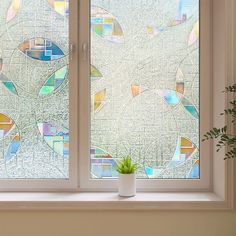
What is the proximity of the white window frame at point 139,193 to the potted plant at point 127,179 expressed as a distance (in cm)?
5

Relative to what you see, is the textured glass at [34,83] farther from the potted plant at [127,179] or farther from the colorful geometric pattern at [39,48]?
the potted plant at [127,179]

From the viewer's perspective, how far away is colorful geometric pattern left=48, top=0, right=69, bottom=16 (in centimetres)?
225

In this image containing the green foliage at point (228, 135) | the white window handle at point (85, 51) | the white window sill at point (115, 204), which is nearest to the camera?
the green foliage at point (228, 135)

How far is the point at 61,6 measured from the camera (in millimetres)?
2252

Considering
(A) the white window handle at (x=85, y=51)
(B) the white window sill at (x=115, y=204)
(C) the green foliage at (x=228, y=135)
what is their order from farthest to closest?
(A) the white window handle at (x=85, y=51), (B) the white window sill at (x=115, y=204), (C) the green foliage at (x=228, y=135)

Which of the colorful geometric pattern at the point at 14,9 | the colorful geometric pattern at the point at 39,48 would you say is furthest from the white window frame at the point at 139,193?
the colorful geometric pattern at the point at 14,9

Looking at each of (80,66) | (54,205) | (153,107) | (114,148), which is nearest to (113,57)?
(80,66)

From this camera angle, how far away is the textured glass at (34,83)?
7.38ft

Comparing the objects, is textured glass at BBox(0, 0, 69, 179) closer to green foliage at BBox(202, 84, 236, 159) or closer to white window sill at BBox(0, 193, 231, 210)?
white window sill at BBox(0, 193, 231, 210)

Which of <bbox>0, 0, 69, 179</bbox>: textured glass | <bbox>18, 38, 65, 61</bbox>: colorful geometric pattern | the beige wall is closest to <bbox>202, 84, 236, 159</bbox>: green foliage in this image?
the beige wall

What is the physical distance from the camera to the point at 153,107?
2.25 meters

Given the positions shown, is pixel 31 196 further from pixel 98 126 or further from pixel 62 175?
pixel 98 126

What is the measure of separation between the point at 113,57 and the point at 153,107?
1.22 ft

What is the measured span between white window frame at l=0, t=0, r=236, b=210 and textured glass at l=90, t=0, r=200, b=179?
0.26ft
